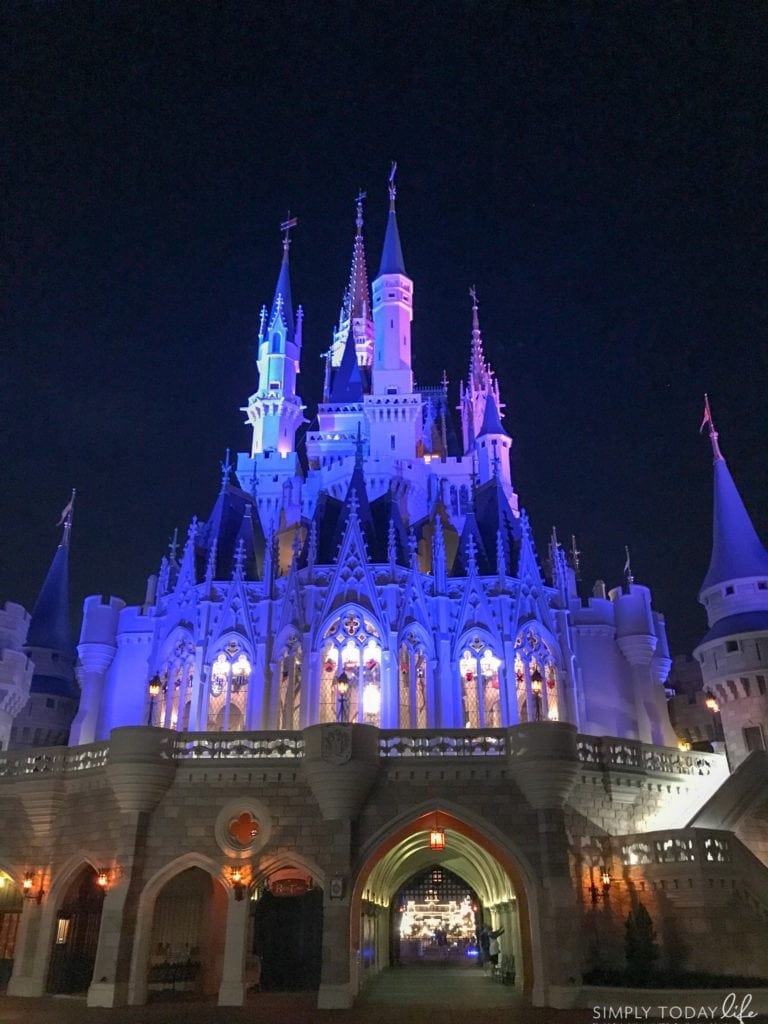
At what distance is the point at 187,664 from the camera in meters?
34.6

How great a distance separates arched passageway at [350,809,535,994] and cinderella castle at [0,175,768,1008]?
6.4 inches

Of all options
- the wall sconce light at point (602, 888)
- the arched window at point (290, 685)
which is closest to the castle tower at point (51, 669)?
the arched window at point (290, 685)

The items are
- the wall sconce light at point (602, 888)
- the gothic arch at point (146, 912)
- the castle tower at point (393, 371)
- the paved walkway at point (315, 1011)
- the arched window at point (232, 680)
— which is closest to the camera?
the paved walkway at point (315, 1011)

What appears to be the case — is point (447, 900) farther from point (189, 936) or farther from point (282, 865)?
point (282, 865)

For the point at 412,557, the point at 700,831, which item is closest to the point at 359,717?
the point at 412,557

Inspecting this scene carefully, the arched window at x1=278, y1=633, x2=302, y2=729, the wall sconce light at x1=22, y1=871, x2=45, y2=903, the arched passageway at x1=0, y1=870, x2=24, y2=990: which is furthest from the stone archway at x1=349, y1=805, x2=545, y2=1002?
the arched passageway at x1=0, y1=870, x2=24, y2=990

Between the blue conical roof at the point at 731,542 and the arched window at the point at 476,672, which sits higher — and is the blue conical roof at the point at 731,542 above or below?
above

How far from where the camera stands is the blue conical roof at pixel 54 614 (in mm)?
45781

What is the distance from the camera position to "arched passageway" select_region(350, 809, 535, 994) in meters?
21.2

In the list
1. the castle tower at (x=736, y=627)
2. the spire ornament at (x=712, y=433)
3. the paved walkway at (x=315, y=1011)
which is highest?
the spire ornament at (x=712, y=433)

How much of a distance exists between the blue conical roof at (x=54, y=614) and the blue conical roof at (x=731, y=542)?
3432 centimetres

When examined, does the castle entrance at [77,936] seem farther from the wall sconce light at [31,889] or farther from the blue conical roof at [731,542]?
the blue conical roof at [731,542]

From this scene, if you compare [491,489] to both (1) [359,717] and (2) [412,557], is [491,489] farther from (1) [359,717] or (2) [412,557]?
(1) [359,717]

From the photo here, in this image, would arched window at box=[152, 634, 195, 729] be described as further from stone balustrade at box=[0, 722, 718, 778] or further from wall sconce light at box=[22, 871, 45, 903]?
wall sconce light at box=[22, 871, 45, 903]
